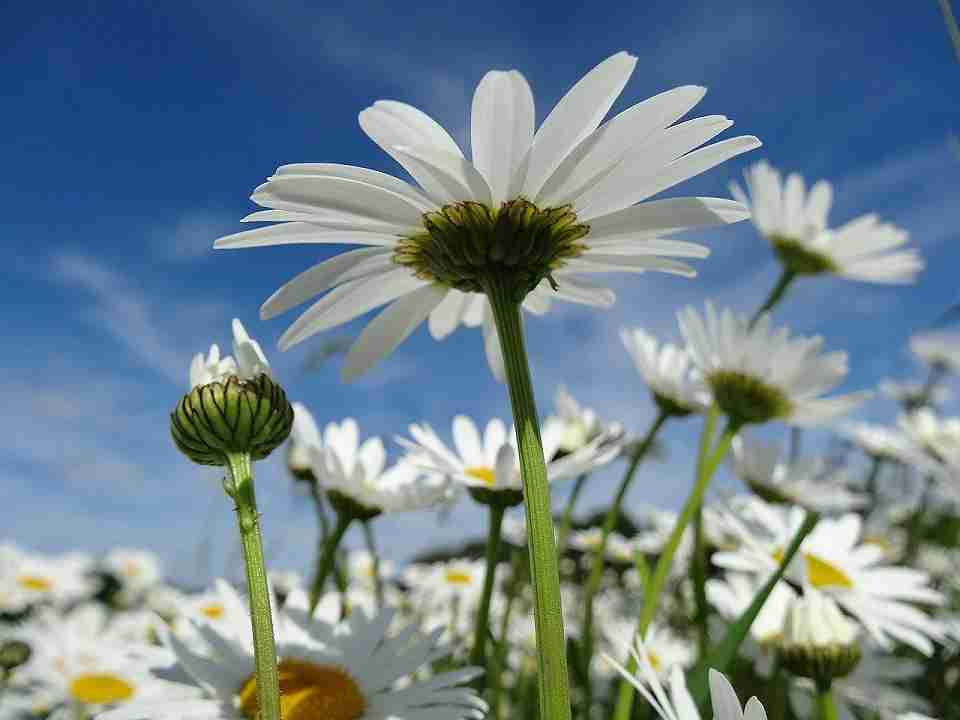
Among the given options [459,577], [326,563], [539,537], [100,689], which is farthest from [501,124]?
[459,577]

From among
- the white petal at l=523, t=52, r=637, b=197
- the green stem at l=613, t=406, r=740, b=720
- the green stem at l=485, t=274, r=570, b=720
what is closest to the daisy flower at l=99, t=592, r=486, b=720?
the green stem at l=613, t=406, r=740, b=720

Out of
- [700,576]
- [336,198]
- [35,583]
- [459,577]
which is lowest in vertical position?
[700,576]

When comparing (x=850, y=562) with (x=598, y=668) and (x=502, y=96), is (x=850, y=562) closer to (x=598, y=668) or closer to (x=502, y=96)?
(x=502, y=96)

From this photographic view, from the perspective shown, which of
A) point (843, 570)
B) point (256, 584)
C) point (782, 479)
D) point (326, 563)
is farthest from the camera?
point (782, 479)

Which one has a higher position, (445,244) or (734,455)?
(734,455)

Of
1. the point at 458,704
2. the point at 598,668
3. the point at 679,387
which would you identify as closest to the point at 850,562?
the point at 679,387

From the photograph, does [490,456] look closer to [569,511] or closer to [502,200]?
[569,511]

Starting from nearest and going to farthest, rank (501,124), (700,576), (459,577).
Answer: (501,124) → (700,576) → (459,577)
